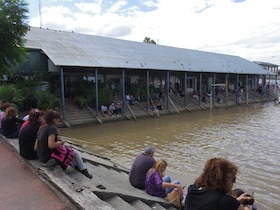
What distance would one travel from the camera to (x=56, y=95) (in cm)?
1603

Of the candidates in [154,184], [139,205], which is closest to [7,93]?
[154,184]

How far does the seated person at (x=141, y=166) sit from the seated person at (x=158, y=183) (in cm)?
23

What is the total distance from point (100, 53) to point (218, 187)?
17.9 metres

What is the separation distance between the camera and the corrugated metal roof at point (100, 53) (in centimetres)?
1641

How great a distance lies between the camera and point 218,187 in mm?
2271

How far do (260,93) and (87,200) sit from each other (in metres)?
38.5

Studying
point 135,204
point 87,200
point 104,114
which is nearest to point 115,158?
point 135,204

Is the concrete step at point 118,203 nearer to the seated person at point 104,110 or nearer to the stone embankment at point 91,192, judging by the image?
A: the stone embankment at point 91,192

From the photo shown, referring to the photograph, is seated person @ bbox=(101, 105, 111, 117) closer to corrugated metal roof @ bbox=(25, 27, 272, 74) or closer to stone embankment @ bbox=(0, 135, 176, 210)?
→ corrugated metal roof @ bbox=(25, 27, 272, 74)

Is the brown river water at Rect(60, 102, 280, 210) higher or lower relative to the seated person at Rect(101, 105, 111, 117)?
lower

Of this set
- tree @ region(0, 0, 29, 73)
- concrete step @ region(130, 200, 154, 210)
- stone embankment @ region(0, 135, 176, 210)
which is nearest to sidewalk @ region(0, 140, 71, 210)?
stone embankment @ region(0, 135, 176, 210)

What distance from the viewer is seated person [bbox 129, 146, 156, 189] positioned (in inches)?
189

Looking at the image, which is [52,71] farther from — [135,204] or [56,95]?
[135,204]

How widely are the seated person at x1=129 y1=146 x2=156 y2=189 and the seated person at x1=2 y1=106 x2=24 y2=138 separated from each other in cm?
362
